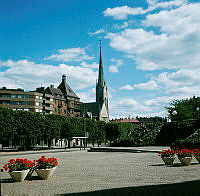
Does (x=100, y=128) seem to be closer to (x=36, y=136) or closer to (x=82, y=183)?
(x=36, y=136)

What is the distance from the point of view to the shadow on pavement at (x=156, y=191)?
9.83m

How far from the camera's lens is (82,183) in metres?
12.6

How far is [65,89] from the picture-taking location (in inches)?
5256

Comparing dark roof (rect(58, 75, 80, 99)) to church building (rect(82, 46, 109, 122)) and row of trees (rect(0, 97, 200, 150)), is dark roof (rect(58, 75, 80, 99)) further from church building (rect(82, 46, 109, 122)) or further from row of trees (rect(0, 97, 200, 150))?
row of trees (rect(0, 97, 200, 150))

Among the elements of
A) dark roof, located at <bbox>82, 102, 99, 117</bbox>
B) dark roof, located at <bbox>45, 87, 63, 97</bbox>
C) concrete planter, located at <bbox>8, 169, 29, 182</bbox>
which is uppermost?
dark roof, located at <bbox>45, 87, 63, 97</bbox>

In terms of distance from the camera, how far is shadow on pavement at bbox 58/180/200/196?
9828 millimetres

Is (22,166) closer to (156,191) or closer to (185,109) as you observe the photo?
(156,191)

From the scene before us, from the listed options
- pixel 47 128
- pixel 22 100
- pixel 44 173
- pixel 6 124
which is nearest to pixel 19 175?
pixel 44 173

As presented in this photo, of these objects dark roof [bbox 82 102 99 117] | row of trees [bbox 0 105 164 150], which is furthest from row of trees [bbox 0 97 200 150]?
dark roof [bbox 82 102 99 117]

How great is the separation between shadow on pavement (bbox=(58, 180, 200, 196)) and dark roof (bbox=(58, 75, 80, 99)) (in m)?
122

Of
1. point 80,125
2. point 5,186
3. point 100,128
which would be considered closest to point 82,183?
point 5,186

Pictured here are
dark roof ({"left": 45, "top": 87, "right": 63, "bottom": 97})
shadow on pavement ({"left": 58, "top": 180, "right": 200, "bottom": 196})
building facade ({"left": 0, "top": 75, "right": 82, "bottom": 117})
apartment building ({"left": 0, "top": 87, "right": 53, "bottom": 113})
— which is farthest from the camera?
dark roof ({"left": 45, "top": 87, "right": 63, "bottom": 97})

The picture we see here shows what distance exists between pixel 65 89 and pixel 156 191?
125m

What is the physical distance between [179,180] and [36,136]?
47250 mm
